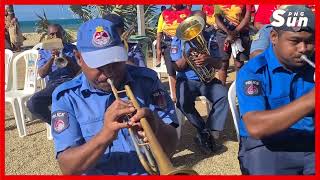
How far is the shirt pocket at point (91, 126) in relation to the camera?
249 centimetres

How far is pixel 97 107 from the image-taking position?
2539 mm

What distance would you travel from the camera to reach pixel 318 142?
2.71 metres

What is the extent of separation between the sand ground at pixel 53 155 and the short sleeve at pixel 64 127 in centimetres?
199

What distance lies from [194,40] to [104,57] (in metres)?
2.45

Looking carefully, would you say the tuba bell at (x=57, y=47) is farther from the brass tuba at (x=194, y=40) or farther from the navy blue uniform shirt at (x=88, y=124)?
the navy blue uniform shirt at (x=88, y=124)

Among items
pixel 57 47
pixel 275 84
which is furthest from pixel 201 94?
pixel 275 84

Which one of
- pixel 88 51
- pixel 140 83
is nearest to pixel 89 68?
pixel 88 51

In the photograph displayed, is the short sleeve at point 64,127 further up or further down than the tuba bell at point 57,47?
further up

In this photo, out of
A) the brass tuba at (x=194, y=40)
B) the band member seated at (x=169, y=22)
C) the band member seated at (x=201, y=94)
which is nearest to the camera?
the brass tuba at (x=194, y=40)

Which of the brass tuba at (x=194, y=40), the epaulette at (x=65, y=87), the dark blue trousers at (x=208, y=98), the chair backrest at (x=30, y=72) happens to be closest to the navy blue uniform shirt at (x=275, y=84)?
the epaulette at (x=65, y=87)

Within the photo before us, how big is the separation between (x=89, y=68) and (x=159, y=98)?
445mm

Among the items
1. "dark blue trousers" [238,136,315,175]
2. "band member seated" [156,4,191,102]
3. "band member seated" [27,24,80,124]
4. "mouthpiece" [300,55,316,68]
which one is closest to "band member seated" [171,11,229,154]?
"band member seated" [27,24,80,124]

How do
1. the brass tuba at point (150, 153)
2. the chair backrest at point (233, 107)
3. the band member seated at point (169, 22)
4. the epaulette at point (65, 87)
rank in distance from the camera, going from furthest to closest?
the band member seated at point (169, 22), the chair backrest at point (233, 107), the epaulette at point (65, 87), the brass tuba at point (150, 153)

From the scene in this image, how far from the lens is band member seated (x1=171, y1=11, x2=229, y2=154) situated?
4.99m
